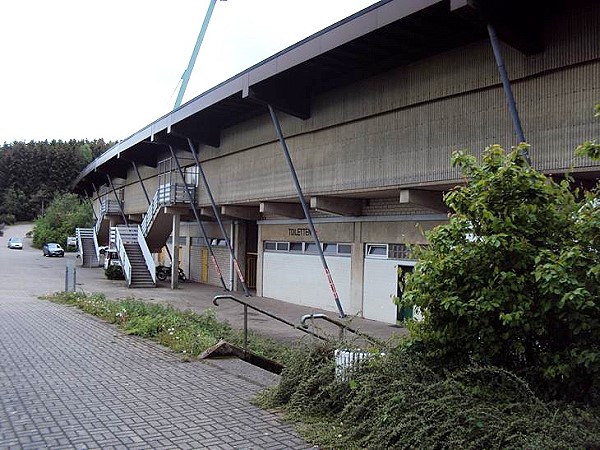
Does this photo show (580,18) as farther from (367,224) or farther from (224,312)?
(224,312)

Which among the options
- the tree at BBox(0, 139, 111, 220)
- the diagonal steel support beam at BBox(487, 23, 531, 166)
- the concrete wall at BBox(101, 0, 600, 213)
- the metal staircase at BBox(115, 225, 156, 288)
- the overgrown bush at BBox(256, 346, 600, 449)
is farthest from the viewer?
the tree at BBox(0, 139, 111, 220)

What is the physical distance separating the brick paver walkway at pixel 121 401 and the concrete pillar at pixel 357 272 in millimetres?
8998

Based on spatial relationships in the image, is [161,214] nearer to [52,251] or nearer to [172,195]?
[172,195]

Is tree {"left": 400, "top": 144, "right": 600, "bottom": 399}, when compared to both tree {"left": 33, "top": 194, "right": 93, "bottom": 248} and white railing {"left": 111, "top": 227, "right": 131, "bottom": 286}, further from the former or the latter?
tree {"left": 33, "top": 194, "right": 93, "bottom": 248}

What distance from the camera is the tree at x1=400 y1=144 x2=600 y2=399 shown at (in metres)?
4.69

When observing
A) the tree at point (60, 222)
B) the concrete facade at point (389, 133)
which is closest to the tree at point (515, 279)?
the concrete facade at point (389, 133)

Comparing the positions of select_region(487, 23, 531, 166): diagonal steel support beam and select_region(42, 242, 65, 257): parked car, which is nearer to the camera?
select_region(487, 23, 531, 166): diagonal steel support beam

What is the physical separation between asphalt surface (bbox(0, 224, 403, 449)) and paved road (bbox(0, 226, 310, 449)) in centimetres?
→ 1

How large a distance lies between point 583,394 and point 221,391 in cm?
431

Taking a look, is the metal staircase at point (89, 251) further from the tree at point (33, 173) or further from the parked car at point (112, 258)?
the tree at point (33, 173)

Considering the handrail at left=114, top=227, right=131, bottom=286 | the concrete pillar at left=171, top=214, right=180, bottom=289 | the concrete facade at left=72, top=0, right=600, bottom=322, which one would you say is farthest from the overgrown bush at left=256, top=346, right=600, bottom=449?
the handrail at left=114, top=227, right=131, bottom=286

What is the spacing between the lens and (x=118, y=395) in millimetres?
7191

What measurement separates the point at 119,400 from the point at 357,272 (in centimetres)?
1268

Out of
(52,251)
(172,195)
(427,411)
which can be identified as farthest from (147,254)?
(52,251)
